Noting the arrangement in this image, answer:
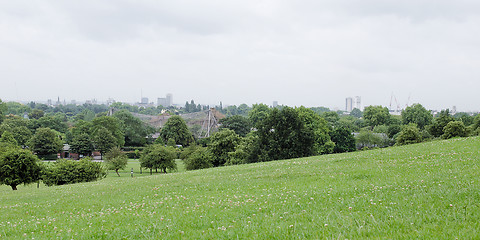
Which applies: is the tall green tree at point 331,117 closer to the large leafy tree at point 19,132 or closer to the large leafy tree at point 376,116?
the large leafy tree at point 376,116

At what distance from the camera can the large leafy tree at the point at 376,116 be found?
115 m

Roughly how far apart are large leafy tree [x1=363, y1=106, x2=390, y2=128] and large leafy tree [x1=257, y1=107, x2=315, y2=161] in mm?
84674

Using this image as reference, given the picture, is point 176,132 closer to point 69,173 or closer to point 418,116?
point 69,173

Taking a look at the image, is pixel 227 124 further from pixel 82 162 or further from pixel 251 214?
pixel 251 214

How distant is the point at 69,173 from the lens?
109ft

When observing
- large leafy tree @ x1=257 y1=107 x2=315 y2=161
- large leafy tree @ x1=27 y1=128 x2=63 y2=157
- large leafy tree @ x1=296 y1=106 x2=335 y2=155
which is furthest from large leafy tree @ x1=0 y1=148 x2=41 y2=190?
large leafy tree @ x1=27 y1=128 x2=63 y2=157

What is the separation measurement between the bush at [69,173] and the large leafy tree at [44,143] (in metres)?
51.0

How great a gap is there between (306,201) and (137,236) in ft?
14.4

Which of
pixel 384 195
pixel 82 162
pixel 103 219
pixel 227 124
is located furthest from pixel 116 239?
pixel 227 124

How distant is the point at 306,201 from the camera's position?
27.5 ft

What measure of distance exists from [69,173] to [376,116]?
4223 inches

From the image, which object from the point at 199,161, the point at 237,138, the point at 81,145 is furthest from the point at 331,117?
the point at 81,145

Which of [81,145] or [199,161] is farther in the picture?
[81,145]

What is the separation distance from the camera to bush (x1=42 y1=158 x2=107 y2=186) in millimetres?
32500
